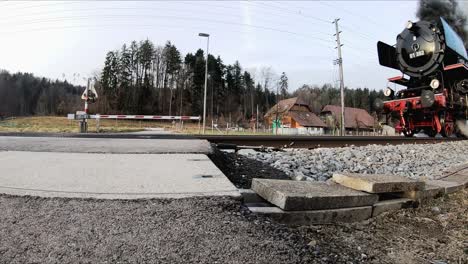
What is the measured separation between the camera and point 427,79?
40.7 ft

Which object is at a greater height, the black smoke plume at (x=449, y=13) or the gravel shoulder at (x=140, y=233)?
the black smoke plume at (x=449, y=13)

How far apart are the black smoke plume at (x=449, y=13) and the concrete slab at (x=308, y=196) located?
16964 millimetres

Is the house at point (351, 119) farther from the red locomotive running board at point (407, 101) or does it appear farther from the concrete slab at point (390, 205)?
the concrete slab at point (390, 205)

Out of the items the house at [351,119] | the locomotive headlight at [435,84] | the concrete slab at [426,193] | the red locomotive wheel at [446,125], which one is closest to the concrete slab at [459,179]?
the concrete slab at [426,193]

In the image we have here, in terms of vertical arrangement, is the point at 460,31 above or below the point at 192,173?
above

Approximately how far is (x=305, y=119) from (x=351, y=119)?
1128 cm

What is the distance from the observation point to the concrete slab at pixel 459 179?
422 cm

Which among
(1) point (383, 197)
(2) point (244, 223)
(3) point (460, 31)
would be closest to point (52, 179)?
(2) point (244, 223)

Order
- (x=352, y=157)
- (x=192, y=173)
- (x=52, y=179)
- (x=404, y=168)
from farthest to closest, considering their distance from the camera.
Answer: (x=352, y=157), (x=404, y=168), (x=192, y=173), (x=52, y=179)

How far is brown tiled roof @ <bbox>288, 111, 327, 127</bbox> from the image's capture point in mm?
53000

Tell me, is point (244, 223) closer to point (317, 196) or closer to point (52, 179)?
point (317, 196)

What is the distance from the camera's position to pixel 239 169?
16.8 ft

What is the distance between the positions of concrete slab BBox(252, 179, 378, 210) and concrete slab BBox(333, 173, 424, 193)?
0.09 metres

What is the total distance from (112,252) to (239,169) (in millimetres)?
3534
